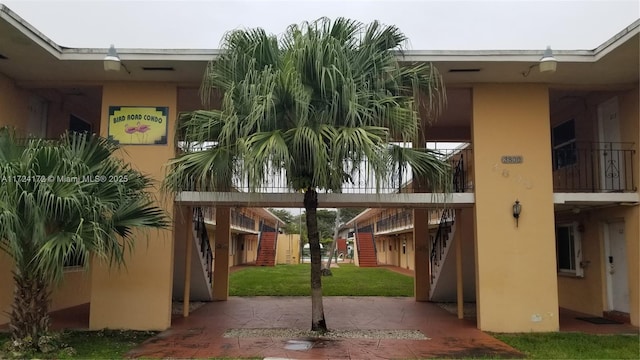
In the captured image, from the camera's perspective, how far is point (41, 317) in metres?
7.86

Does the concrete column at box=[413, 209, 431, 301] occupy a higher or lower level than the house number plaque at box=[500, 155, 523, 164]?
lower

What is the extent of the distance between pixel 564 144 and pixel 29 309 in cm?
1232

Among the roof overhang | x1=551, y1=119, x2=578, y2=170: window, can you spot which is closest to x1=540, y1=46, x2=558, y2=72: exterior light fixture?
the roof overhang

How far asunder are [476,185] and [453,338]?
3066mm

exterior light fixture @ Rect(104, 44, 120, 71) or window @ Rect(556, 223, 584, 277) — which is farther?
window @ Rect(556, 223, 584, 277)

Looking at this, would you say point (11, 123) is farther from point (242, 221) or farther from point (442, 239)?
point (242, 221)

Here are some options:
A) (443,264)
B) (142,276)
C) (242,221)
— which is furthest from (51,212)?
(242,221)

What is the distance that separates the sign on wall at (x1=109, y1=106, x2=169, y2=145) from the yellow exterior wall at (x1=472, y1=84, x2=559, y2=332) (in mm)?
6426

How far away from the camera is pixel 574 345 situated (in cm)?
866

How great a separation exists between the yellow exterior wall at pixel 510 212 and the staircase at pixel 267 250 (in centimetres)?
2816

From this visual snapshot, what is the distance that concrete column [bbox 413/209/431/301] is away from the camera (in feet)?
48.8

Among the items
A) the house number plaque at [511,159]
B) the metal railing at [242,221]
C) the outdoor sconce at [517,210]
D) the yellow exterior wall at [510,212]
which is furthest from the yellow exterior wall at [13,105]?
the metal railing at [242,221]

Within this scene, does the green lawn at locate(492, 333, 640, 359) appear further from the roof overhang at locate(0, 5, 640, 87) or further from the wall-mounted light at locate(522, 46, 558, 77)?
the roof overhang at locate(0, 5, 640, 87)

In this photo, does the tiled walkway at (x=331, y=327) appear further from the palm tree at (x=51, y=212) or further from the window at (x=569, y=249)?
the palm tree at (x=51, y=212)
